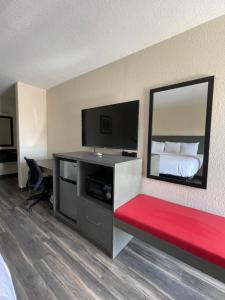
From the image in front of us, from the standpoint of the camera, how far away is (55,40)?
68.3 inches

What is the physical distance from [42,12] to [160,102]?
4.62 ft

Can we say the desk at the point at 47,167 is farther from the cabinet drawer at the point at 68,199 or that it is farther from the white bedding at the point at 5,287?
the white bedding at the point at 5,287

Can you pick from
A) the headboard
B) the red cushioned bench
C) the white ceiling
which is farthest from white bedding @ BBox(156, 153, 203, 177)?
the white ceiling

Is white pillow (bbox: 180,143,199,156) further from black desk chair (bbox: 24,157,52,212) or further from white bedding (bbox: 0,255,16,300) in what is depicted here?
black desk chair (bbox: 24,157,52,212)

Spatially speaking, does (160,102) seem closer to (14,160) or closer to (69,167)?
(69,167)

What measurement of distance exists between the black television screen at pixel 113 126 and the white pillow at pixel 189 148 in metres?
0.53

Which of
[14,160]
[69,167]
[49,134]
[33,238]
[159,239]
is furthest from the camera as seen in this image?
[14,160]

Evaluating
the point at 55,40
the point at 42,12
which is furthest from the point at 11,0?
the point at 55,40

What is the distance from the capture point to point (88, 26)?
1529 mm

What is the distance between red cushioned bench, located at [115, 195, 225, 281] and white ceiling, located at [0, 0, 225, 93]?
5.95 feet

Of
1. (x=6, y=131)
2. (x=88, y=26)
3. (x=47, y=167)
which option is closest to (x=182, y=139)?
(x=88, y=26)

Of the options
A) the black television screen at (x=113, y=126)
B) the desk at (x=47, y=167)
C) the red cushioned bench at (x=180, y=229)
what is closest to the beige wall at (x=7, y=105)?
the desk at (x=47, y=167)

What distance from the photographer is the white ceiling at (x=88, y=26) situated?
4.22ft

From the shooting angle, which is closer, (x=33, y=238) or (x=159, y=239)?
(x=159, y=239)
